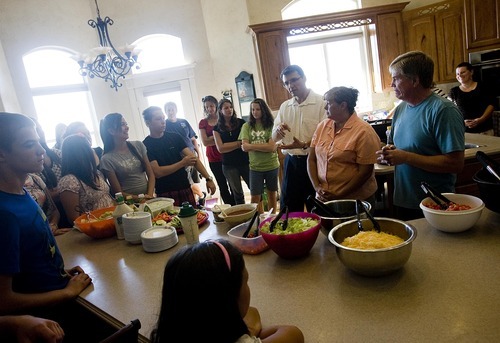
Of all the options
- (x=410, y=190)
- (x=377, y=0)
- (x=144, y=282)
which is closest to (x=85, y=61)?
(x=144, y=282)

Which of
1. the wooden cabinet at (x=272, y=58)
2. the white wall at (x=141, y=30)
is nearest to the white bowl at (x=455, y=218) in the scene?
the wooden cabinet at (x=272, y=58)

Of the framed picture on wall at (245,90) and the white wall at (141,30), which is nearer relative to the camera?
the white wall at (141,30)

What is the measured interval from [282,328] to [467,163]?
86.3 inches

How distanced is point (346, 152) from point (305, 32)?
3.81 meters

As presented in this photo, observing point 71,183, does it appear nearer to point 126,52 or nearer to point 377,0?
point 126,52

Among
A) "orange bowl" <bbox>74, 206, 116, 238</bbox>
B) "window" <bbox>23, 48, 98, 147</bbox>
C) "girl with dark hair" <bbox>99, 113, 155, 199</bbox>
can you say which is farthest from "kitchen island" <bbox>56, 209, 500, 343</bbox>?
"window" <bbox>23, 48, 98, 147</bbox>

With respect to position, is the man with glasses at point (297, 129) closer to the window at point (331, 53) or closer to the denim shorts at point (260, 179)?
the denim shorts at point (260, 179)

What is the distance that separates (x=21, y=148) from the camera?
Result: 1.21m

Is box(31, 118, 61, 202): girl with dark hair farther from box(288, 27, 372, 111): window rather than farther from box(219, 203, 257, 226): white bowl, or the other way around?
box(288, 27, 372, 111): window

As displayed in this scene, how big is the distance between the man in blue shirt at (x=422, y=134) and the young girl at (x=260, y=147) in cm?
156

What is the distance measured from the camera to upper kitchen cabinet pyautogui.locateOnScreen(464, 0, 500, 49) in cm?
449

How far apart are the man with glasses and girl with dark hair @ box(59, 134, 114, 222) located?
4.55 ft

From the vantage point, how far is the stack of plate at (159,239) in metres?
1.60

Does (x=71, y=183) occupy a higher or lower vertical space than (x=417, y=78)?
lower
